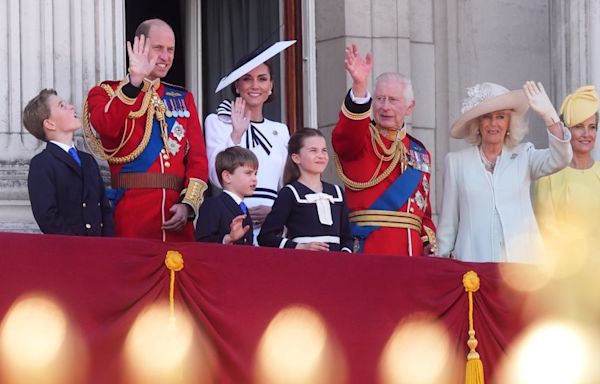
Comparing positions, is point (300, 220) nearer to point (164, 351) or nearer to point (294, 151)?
point (294, 151)

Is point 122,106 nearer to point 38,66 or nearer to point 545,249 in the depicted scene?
point 38,66

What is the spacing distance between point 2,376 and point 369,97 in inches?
110

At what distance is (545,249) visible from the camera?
11.7 meters

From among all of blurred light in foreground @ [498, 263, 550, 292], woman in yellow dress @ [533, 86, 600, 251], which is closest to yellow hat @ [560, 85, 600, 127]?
woman in yellow dress @ [533, 86, 600, 251]

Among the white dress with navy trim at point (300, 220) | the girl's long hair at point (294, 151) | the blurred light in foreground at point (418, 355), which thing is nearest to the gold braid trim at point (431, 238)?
the white dress with navy trim at point (300, 220)

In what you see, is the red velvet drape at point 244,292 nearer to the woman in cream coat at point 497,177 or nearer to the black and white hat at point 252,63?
the woman in cream coat at point 497,177

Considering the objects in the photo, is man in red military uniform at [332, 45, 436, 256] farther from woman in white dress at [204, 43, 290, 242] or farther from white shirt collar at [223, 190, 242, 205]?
white shirt collar at [223, 190, 242, 205]

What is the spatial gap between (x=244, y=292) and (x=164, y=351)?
1.72 ft

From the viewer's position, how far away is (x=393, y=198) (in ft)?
38.4

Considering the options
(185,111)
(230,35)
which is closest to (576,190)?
(185,111)

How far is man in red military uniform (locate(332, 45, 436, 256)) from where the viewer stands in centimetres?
1162

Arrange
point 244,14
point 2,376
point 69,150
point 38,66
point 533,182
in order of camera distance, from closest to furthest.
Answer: point 2,376 < point 69,150 < point 38,66 < point 533,182 < point 244,14

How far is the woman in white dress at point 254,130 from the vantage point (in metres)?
11.6

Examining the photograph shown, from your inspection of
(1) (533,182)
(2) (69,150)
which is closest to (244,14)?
(1) (533,182)
